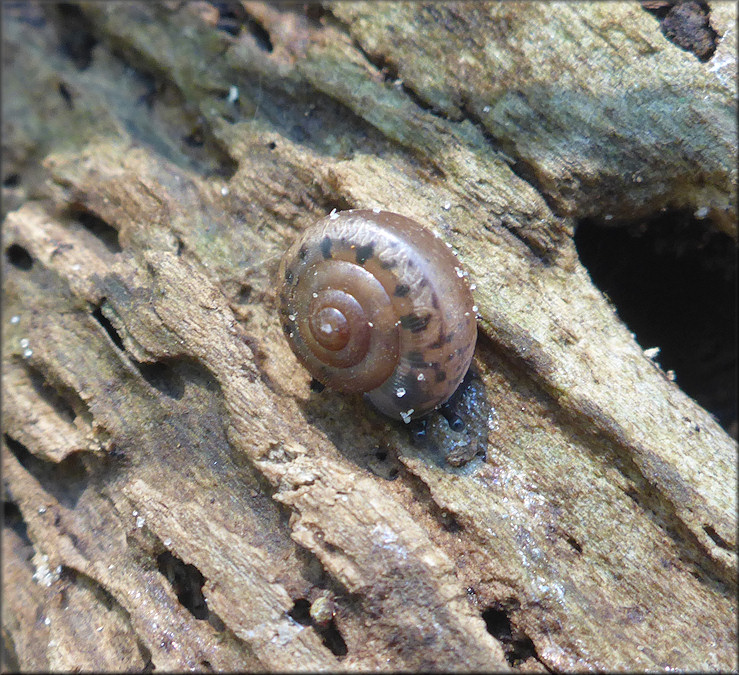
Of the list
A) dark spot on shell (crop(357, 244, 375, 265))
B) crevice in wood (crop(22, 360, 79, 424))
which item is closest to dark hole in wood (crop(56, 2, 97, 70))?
crevice in wood (crop(22, 360, 79, 424))

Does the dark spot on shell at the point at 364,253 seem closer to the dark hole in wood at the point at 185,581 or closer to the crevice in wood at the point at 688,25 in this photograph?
the dark hole in wood at the point at 185,581

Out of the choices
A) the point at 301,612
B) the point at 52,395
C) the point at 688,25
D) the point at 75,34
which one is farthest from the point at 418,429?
the point at 75,34

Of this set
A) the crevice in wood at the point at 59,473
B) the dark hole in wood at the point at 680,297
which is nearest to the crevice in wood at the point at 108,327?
the crevice in wood at the point at 59,473

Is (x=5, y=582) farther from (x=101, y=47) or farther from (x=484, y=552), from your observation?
(x=101, y=47)

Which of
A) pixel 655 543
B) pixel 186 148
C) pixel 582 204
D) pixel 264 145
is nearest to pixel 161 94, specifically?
pixel 186 148

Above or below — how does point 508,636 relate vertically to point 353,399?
below

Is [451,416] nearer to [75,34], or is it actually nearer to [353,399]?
[353,399]
